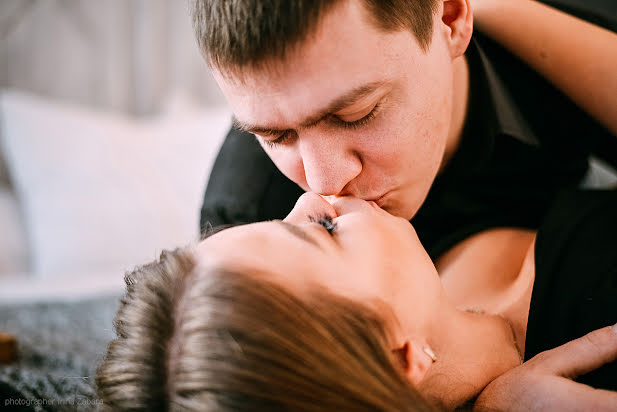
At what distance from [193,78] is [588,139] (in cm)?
177

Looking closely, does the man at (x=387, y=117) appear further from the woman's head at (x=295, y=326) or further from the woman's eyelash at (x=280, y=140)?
the woman's head at (x=295, y=326)

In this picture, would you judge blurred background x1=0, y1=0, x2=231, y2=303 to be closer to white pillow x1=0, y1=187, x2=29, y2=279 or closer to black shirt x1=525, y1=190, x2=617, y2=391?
white pillow x1=0, y1=187, x2=29, y2=279

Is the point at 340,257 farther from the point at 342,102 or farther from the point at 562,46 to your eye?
the point at 562,46

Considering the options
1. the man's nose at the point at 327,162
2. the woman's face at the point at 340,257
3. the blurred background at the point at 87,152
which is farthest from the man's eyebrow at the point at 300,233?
the blurred background at the point at 87,152

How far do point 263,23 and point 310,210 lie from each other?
0.26m

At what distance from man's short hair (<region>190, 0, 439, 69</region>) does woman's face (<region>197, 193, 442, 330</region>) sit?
23cm

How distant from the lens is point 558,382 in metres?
0.68

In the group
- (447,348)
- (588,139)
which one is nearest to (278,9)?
(447,348)

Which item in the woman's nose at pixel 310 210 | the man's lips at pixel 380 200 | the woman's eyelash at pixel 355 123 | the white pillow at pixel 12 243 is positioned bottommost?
the white pillow at pixel 12 243

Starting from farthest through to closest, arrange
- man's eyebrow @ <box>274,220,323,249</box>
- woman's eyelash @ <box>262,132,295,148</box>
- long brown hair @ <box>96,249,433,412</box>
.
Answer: woman's eyelash @ <box>262,132,295,148</box>, man's eyebrow @ <box>274,220,323,249</box>, long brown hair @ <box>96,249,433,412</box>

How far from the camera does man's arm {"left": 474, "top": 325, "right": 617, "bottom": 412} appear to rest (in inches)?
26.0

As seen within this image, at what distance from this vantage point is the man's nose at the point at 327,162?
0.78m

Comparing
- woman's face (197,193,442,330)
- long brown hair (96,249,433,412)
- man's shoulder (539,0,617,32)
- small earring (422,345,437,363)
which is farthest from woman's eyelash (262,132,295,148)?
man's shoulder (539,0,617,32)

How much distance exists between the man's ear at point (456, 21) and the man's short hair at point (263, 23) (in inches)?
4.4
